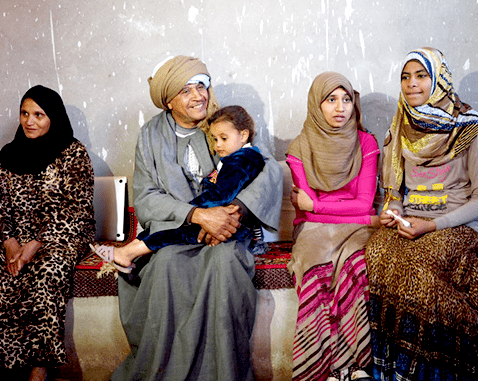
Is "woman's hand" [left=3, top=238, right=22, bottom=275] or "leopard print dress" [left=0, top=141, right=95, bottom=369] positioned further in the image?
"woman's hand" [left=3, top=238, right=22, bottom=275]

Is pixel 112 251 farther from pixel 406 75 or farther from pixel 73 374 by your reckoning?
pixel 406 75

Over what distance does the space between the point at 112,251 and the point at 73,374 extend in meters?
0.75

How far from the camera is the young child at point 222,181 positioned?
2.71m

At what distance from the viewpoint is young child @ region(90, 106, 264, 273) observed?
271 centimetres

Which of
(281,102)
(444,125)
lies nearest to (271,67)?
(281,102)

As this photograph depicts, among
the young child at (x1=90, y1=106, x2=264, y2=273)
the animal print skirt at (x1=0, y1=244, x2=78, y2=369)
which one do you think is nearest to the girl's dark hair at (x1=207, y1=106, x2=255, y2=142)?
the young child at (x1=90, y1=106, x2=264, y2=273)

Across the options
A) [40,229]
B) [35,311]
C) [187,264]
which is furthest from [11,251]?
[187,264]

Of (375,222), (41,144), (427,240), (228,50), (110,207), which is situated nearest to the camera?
(427,240)

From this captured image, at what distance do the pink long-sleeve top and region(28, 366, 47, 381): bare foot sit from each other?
1606mm

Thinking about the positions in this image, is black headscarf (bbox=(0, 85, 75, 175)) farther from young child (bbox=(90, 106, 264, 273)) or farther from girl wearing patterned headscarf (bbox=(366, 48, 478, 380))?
girl wearing patterned headscarf (bbox=(366, 48, 478, 380))

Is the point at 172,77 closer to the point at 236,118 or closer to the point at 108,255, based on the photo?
the point at 236,118

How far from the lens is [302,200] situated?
2961mm

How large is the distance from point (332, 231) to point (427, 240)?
500 millimetres

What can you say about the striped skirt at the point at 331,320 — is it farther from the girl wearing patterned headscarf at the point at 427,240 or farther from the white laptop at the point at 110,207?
the white laptop at the point at 110,207
